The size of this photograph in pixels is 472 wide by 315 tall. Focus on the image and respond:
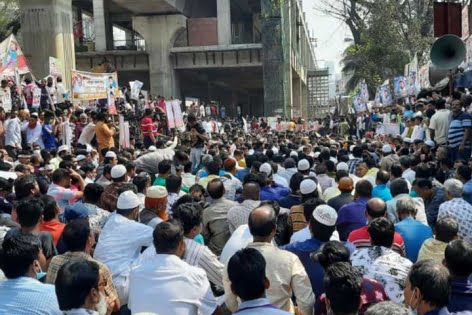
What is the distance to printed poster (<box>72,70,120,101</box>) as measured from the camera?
14.8 meters

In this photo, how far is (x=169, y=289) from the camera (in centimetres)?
354

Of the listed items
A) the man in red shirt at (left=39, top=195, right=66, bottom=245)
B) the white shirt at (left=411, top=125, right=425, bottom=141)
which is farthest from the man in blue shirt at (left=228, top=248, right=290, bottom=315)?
the white shirt at (left=411, top=125, right=425, bottom=141)

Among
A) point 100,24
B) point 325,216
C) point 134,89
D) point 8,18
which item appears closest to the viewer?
point 325,216

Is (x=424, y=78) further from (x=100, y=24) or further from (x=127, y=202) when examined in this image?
(x=100, y=24)

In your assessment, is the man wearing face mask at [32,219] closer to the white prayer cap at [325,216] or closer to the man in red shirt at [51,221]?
the man in red shirt at [51,221]

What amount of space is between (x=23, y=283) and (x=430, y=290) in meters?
2.23

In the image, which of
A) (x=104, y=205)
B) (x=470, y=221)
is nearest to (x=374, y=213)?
(x=470, y=221)

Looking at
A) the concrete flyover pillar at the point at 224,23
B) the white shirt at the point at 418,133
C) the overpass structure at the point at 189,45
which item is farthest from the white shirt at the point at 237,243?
the concrete flyover pillar at the point at 224,23

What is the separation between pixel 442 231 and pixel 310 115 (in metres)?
47.2

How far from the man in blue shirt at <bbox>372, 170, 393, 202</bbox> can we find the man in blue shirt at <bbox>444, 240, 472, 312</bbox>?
10.9 feet

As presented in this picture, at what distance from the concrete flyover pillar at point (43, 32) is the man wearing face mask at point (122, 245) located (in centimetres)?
1399

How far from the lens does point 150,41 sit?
109 ft

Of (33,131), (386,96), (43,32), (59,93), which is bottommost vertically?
(33,131)

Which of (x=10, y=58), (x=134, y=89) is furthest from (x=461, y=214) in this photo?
(x=134, y=89)
